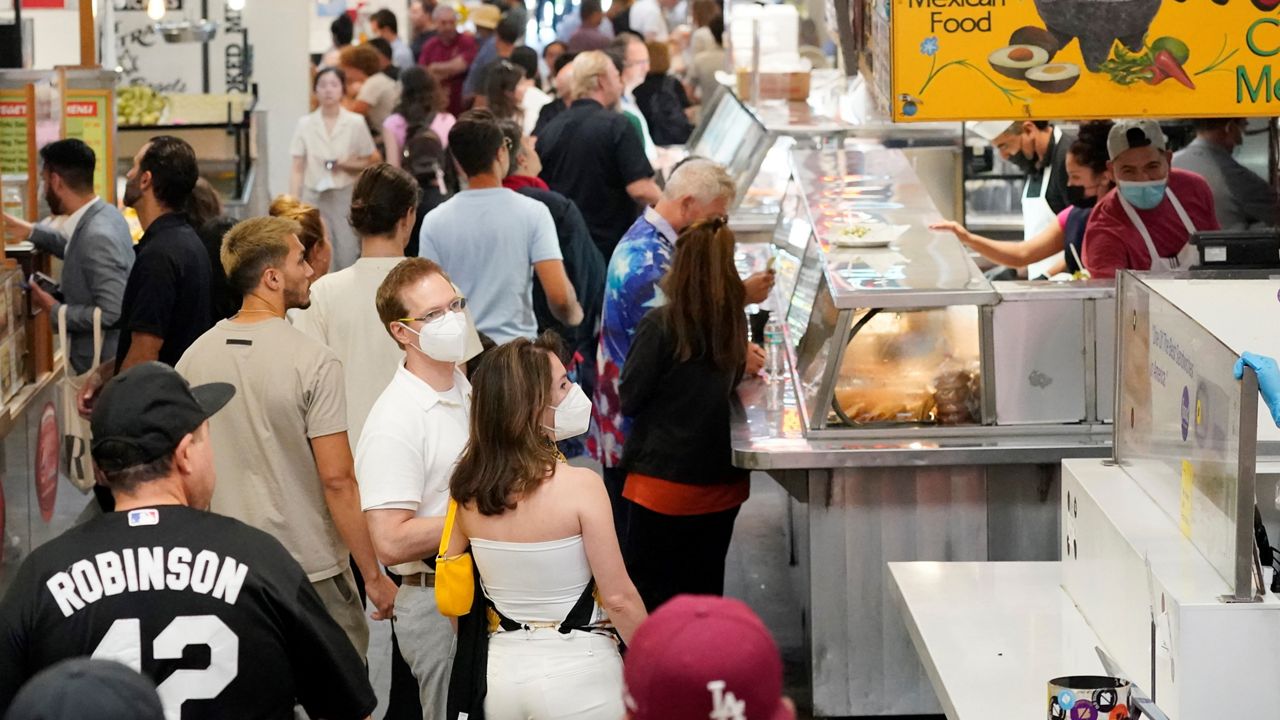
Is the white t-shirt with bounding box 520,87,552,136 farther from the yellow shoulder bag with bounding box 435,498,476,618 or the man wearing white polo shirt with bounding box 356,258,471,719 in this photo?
the yellow shoulder bag with bounding box 435,498,476,618

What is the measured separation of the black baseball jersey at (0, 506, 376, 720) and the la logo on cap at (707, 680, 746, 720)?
1.26 m

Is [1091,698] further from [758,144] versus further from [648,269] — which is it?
[758,144]

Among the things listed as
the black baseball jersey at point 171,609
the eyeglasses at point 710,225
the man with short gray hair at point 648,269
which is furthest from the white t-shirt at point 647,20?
the black baseball jersey at point 171,609

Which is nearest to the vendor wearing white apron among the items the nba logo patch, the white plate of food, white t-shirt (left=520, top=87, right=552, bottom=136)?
the white plate of food

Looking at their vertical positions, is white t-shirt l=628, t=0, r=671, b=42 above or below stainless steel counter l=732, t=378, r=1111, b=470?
above

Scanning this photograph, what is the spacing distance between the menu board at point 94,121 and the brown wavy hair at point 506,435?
19.4 feet

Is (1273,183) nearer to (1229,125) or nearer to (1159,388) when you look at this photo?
(1229,125)

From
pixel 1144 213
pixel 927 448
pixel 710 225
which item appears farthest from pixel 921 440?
pixel 1144 213

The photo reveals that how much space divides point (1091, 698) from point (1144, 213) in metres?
3.05

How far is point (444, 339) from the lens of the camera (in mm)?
4176

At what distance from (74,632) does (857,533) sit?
296cm

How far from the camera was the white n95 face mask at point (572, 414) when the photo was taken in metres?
4.21

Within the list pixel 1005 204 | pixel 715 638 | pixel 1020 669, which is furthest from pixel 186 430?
pixel 1005 204

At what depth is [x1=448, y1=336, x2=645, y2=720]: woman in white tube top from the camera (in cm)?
350
